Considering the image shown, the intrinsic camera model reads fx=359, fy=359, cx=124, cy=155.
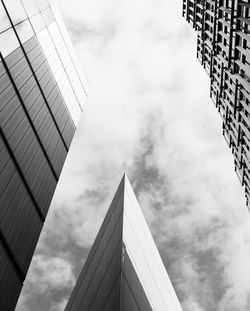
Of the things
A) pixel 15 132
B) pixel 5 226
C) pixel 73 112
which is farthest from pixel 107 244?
pixel 73 112

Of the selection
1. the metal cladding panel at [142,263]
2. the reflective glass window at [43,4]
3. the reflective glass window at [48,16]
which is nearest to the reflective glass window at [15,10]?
the reflective glass window at [43,4]

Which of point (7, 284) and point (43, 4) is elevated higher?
point (43, 4)

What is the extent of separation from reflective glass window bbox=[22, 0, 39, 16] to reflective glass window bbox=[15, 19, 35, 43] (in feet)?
3.91

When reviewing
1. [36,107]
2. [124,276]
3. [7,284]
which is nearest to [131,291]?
[124,276]

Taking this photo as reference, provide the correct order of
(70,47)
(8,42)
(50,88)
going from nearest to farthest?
(8,42) → (50,88) → (70,47)

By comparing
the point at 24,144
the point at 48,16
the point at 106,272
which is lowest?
the point at 106,272

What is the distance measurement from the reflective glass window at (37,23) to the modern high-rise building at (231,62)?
17834mm

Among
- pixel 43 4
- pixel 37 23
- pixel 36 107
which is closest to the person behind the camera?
pixel 36 107

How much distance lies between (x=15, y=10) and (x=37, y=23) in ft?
18.9

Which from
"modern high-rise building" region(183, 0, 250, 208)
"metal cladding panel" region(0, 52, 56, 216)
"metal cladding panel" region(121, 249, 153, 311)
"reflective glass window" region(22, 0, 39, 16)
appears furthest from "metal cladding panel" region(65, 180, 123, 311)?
"modern high-rise building" region(183, 0, 250, 208)

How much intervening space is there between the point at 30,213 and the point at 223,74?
98.5ft

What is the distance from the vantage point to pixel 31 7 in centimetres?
3008

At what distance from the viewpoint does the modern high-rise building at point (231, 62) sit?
110 feet

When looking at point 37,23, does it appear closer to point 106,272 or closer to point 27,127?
point 27,127
